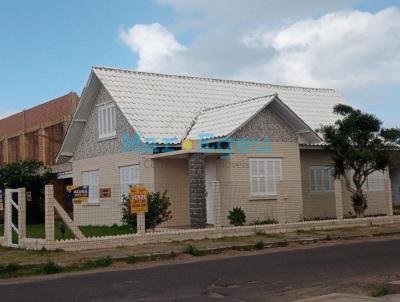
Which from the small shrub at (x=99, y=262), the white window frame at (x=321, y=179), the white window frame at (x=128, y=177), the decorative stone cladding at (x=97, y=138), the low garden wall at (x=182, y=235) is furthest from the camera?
the white window frame at (x=321, y=179)

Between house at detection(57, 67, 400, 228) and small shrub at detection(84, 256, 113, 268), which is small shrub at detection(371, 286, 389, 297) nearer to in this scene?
small shrub at detection(84, 256, 113, 268)

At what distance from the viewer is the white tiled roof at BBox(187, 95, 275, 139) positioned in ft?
65.8

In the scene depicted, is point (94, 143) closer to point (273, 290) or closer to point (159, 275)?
point (159, 275)

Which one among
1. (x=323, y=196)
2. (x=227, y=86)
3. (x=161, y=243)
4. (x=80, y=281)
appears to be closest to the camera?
(x=80, y=281)

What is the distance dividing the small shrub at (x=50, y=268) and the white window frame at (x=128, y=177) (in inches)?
356

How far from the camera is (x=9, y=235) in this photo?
16.8 meters

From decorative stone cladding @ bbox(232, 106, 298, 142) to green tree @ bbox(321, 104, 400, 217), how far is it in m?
1.50

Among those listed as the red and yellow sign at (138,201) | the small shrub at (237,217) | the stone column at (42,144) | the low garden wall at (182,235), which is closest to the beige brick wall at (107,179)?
the red and yellow sign at (138,201)

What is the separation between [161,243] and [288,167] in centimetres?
719

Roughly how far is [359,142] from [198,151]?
18.7 feet

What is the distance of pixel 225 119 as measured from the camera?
20.8 m

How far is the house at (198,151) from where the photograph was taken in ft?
64.8

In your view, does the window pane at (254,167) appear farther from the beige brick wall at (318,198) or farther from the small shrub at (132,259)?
the small shrub at (132,259)

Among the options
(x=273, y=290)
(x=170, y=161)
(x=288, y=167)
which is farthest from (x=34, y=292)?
(x=288, y=167)
